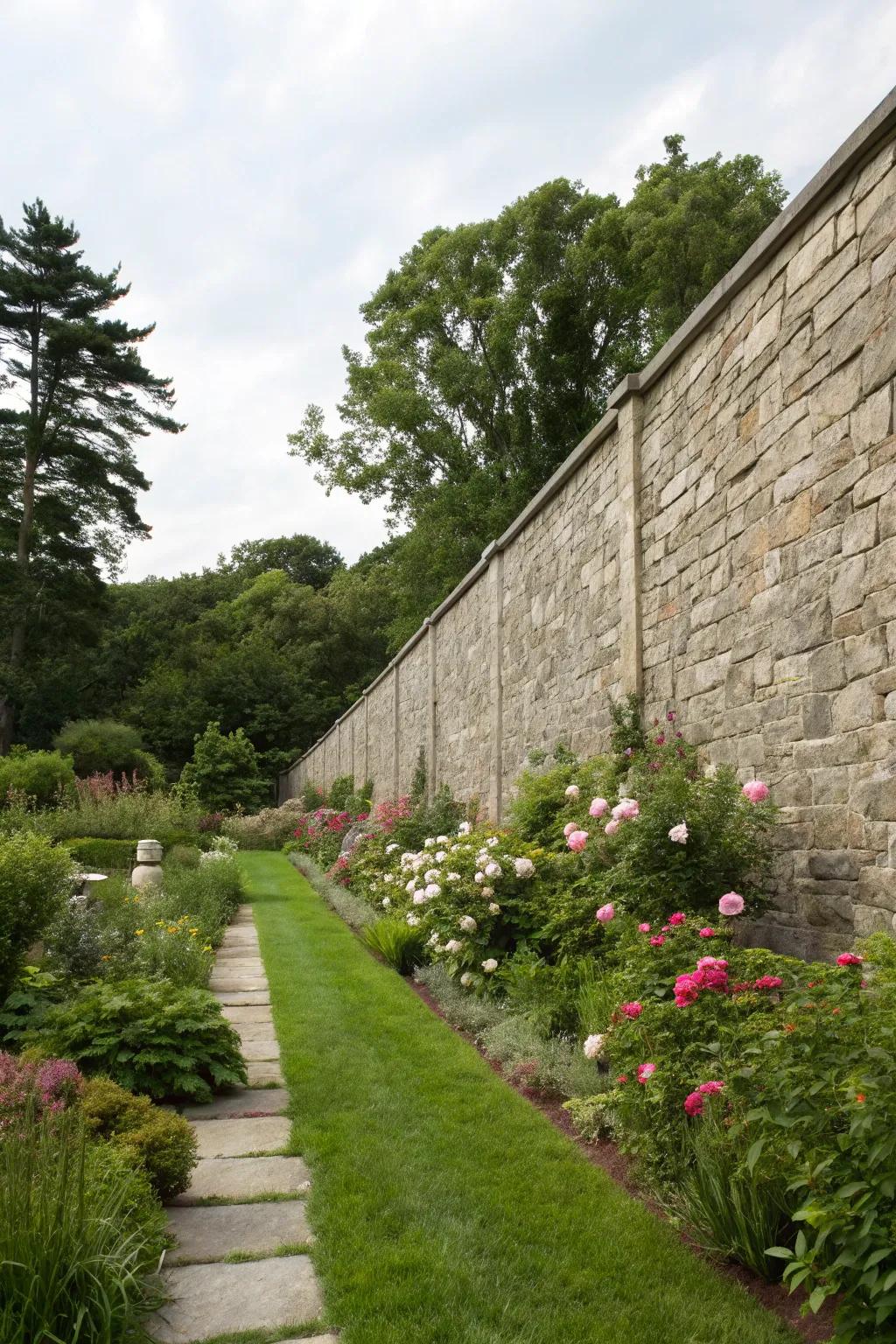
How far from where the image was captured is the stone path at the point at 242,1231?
244cm

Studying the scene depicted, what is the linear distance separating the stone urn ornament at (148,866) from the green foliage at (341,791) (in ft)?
34.6

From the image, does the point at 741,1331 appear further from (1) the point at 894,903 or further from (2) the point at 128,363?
(2) the point at 128,363

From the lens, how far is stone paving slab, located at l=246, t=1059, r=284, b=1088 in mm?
4531

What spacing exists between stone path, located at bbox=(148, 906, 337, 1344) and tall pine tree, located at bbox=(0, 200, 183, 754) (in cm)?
2168

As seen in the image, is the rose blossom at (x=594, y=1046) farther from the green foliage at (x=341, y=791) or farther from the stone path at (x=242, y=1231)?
the green foliage at (x=341, y=791)

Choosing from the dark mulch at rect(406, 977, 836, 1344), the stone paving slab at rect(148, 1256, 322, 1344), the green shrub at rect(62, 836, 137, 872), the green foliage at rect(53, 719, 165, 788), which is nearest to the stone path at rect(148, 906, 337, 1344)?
the stone paving slab at rect(148, 1256, 322, 1344)

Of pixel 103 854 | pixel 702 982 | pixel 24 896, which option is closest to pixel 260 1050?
pixel 24 896

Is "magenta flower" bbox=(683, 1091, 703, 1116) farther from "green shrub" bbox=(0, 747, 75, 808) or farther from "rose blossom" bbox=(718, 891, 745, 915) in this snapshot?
"green shrub" bbox=(0, 747, 75, 808)

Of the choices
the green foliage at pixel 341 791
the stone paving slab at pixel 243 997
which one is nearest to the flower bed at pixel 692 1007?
the stone paving slab at pixel 243 997

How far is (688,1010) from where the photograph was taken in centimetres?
317

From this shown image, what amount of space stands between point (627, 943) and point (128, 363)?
2551cm

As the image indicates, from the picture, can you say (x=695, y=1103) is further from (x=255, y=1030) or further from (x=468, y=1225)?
(x=255, y=1030)

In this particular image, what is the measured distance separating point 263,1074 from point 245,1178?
4.38 feet

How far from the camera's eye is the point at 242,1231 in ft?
9.71
